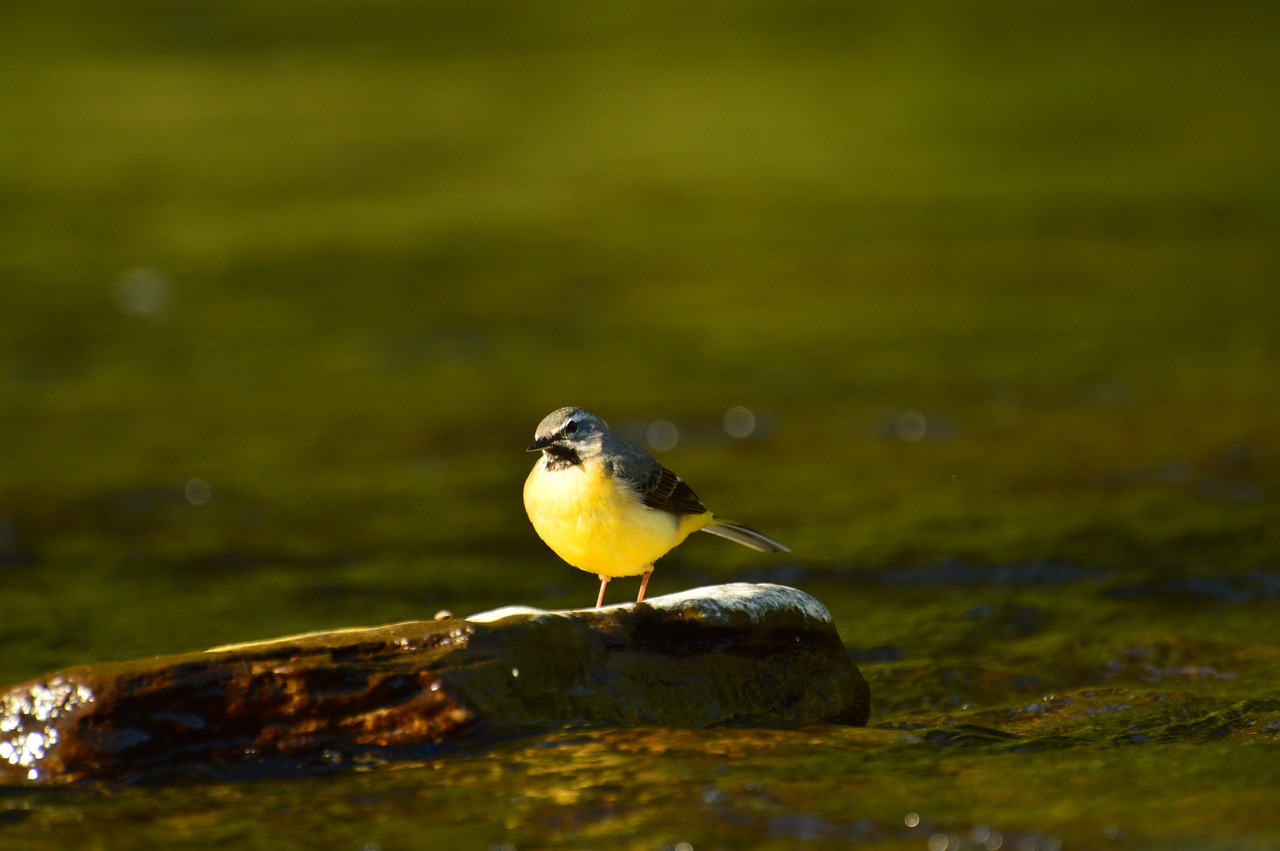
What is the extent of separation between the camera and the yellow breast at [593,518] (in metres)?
7.06

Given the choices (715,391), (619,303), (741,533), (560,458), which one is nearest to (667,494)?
(560,458)

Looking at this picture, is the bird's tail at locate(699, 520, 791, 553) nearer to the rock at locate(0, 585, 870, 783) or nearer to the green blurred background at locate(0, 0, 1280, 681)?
the rock at locate(0, 585, 870, 783)

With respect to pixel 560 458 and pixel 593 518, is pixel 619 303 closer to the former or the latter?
pixel 560 458

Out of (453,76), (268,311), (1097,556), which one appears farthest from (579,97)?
(1097,556)

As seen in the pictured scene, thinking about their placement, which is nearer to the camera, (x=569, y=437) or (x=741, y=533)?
(x=569, y=437)

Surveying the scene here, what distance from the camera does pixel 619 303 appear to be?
19.2 m

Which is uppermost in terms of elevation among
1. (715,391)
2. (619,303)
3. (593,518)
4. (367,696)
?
(619,303)

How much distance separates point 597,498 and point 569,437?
0.39m

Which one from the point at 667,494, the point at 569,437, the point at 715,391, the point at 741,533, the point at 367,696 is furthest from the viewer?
the point at 715,391

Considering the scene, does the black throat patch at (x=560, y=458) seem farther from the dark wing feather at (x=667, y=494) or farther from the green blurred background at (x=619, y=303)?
the green blurred background at (x=619, y=303)

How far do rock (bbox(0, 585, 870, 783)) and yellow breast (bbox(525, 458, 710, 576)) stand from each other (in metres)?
0.26

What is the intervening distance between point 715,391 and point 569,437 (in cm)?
A: 863

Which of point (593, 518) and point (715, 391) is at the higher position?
point (715, 391)

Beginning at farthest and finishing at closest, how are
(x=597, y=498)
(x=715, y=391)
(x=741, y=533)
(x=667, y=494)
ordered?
(x=715, y=391) < (x=741, y=533) < (x=667, y=494) < (x=597, y=498)
